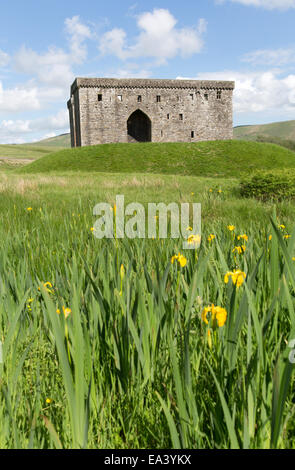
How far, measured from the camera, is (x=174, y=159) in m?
27.9

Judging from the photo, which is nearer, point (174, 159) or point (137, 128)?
point (174, 159)

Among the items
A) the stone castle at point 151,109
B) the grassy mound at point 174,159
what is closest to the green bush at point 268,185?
the grassy mound at point 174,159

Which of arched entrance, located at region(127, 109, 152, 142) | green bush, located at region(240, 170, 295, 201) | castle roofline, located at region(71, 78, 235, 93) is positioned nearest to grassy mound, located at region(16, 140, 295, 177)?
castle roofline, located at region(71, 78, 235, 93)

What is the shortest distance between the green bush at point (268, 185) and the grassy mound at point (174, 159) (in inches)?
582

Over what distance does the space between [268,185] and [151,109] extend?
1267 inches

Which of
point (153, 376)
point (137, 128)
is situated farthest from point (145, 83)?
Answer: point (153, 376)

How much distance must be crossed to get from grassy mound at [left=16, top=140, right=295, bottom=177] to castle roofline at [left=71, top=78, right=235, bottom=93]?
9382 millimetres

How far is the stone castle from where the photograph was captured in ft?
122

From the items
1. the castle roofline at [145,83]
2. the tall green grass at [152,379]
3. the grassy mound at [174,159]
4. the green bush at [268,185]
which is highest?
the castle roofline at [145,83]

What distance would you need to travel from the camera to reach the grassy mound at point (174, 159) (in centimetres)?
2602

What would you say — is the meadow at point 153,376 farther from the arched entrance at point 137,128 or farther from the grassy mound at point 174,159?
the arched entrance at point 137,128

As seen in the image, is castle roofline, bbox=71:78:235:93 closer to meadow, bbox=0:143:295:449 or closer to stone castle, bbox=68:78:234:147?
stone castle, bbox=68:78:234:147

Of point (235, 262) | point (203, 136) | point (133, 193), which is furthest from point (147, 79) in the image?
point (235, 262)

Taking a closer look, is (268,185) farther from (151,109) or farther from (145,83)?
(145,83)
